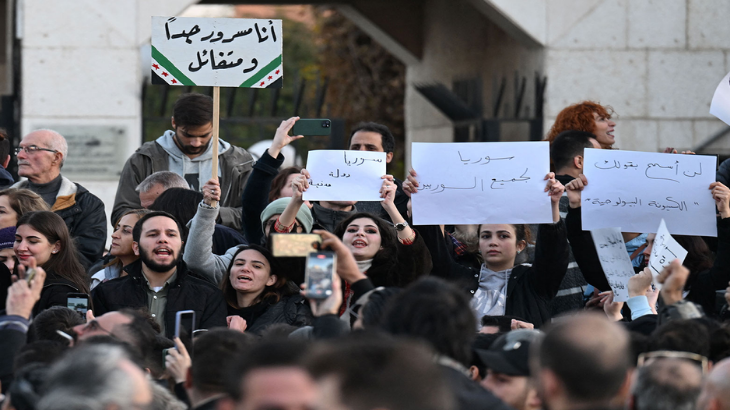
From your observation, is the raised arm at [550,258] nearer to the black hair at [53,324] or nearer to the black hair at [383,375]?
the black hair at [53,324]

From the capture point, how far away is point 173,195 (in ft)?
18.7

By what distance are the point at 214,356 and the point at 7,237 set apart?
8.03 ft

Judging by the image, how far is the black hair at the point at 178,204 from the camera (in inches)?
222

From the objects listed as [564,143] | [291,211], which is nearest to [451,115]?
Result: [564,143]

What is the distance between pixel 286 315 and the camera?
16.6 feet

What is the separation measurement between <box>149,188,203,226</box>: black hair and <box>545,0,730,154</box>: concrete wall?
15.8 ft

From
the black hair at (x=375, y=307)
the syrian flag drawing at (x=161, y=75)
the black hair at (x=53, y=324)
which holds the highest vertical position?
the syrian flag drawing at (x=161, y=75)

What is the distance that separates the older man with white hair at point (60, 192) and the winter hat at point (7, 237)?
624mm

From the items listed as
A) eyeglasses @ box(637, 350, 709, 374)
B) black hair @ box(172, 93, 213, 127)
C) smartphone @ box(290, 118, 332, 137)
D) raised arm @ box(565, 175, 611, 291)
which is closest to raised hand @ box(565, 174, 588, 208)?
raised arm @ box(565, 175, 611, 291)

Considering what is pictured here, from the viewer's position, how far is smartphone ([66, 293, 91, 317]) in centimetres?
448

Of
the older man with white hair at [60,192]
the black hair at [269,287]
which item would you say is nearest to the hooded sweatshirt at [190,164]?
the older man with white hair at [60,192]

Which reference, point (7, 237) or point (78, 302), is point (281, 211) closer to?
point (78, 302)

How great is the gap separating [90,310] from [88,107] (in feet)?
17.1

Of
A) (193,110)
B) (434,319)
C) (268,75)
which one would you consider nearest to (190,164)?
(193,110)
